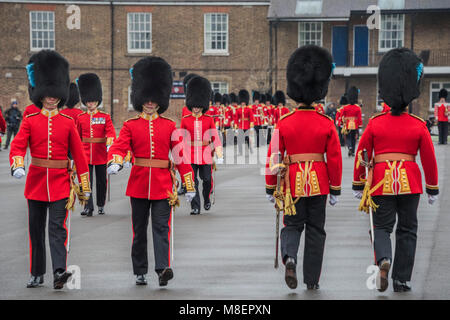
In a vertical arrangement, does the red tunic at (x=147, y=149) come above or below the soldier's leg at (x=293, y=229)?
above

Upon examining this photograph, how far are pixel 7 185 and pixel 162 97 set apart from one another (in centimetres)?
993

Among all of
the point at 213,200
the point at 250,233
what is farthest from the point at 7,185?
the point at 250,233

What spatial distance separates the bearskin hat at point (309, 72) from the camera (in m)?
7.38

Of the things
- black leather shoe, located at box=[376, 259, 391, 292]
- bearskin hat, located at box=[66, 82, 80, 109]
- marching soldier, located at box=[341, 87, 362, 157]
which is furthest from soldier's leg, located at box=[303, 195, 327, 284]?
marching soldier, located at box=[341, 87, 362, 157]

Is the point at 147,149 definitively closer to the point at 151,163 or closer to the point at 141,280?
the point at 151,163

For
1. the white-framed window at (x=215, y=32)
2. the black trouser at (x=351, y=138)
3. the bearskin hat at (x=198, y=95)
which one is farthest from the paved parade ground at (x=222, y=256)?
the white-framed window at (x=215, y=32)

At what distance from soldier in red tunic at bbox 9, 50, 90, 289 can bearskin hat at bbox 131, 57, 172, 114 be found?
70 centimetres

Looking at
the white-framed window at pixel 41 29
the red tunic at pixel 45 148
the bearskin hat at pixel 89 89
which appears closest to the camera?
the red tunic at pixel 45 148

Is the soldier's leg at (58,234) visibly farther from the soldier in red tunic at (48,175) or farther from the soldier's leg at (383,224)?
the soldier's leg at (383,224)

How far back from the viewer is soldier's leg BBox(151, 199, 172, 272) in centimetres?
737

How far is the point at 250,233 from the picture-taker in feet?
34.2

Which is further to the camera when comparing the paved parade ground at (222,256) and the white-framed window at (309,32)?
the white-framed window at (309,32)

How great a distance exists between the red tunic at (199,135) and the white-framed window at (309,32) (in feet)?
95.7
